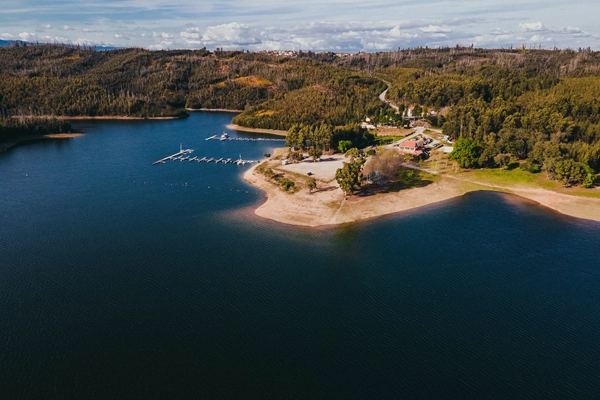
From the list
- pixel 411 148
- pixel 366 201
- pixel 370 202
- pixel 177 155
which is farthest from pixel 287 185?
pixel 177 155

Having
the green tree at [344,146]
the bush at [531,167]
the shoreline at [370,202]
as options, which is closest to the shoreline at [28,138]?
the shoreline at [370,202]

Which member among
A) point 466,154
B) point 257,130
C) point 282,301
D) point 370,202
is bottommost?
point 282,301

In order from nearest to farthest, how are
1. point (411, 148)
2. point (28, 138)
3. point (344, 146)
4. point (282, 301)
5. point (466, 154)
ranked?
point (282, 301) < point (466, 154) < point (411, 148) < point (344, 146) < point (28, 138)

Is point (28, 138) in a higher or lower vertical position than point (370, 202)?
higher

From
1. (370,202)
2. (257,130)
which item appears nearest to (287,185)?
(370,202)

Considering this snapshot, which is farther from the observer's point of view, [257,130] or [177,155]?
[257,130]

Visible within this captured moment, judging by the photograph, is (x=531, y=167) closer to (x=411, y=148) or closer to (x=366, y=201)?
(x=411, y=148)

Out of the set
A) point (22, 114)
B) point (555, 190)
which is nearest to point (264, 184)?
point (555, 190)

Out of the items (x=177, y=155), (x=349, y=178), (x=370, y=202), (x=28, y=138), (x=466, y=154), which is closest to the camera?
(x=370, y=202)
